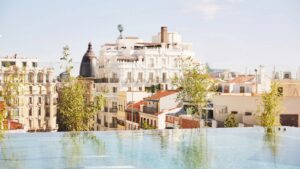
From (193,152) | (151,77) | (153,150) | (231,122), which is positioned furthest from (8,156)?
(151,77)

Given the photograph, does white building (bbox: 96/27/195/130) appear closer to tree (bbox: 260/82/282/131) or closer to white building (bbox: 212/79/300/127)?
white building (bbox: 212/79/300/127)

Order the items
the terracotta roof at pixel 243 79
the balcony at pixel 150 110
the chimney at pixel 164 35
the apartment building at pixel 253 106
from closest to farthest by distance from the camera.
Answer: the apartment building at pixel 253 106, the balcony at pixel 150 110, the terracotta roof at pixel 243 79, the chimney at pixel 164 35

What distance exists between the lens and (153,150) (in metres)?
8.56

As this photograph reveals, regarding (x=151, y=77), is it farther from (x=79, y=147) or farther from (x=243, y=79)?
(x=79, y=147)

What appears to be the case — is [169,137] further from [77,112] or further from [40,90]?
[40,90]

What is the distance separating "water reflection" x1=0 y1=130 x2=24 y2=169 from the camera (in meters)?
6.99

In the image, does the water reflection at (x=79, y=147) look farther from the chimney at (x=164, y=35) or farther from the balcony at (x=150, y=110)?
the chimney at (x=164, y=35)

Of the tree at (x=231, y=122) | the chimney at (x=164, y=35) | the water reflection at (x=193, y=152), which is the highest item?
the chimney at (x=164, y=35)

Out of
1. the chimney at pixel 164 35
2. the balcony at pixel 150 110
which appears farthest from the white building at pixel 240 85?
the chimney at pixel 164 35

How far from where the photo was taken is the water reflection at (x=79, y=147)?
289 inches

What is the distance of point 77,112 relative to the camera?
1180 cm

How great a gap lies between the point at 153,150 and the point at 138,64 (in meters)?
32.1

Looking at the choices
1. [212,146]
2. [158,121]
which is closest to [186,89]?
[212,146]

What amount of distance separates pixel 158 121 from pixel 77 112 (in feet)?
48.8
